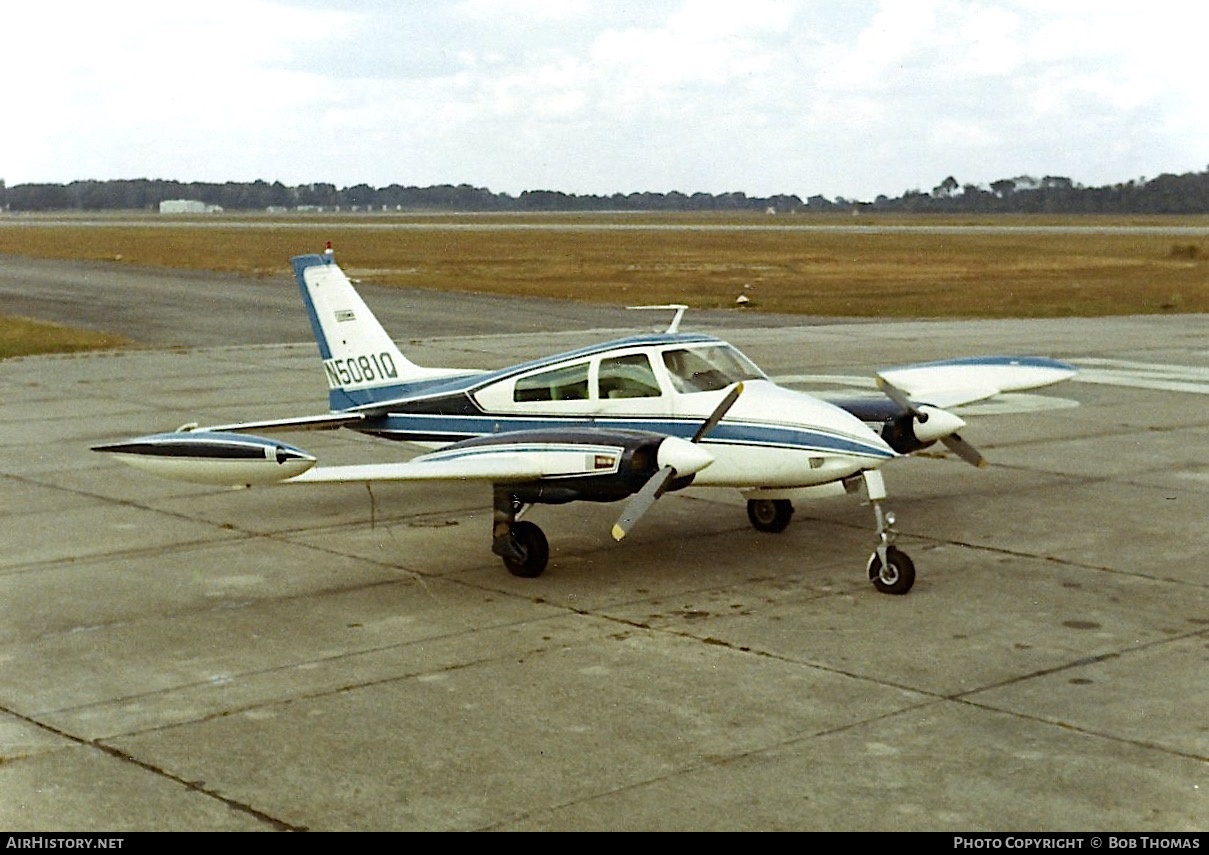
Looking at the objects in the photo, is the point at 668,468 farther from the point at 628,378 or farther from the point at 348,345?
the point at 348,345

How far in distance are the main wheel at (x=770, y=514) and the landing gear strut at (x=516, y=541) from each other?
3.15 m

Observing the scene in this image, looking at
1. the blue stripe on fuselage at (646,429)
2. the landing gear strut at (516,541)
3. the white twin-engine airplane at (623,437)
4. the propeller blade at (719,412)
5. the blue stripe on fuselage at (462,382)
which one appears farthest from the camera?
the blue stripe on fuselage at (462,382)

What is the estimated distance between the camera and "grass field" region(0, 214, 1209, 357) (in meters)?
57.9

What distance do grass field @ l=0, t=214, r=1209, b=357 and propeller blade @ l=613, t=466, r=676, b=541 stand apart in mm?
37728

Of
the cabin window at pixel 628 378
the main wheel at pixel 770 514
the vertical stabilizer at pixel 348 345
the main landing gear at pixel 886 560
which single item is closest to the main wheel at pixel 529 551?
the cabin window at pixel 628 378

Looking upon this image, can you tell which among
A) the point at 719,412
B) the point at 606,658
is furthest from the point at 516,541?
the point at 606,658

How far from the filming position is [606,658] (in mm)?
12672

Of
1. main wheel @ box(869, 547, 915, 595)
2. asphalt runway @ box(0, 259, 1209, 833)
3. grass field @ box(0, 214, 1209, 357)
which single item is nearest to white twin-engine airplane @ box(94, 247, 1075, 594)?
main wheel @ box(869, 547, 915, 595)

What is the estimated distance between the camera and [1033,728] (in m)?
10.8

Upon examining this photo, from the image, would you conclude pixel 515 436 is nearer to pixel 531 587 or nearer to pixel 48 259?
pixel 531 587

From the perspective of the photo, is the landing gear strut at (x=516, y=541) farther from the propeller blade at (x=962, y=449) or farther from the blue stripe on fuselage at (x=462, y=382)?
the propeller blade at (x=962, y=449)

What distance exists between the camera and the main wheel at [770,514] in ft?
57.2
